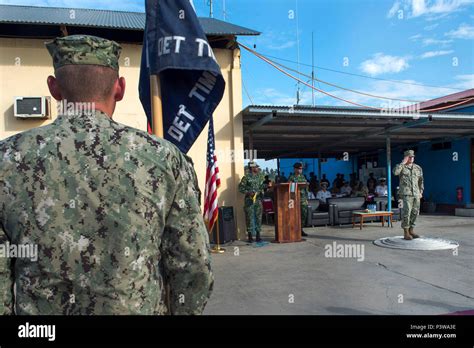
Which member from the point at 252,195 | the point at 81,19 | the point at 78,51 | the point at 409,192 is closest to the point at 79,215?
the point at 78,51

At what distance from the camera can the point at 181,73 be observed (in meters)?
2.37

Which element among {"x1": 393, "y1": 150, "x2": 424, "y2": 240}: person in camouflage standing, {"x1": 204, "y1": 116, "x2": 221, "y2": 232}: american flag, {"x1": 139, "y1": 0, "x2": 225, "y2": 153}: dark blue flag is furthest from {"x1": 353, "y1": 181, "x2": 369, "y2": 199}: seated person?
{"x1": 139, "y1": 0, "x2": 225, "y2": 153}: dark blue flag

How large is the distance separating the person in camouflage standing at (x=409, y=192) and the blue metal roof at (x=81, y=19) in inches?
182

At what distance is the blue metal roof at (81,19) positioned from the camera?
7.23 meters

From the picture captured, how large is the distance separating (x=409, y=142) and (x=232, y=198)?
422 inches

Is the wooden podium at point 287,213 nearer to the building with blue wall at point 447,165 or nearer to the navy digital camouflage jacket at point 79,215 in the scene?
the navy digital camouflage jacket at point 79,215

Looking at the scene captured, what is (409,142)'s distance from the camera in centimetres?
1546

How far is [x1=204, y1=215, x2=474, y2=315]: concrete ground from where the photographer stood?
3.88m

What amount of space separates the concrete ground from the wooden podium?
38 cm

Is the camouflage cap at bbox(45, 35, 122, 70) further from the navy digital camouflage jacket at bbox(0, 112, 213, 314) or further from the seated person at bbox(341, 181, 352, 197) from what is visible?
the seated person at bbox(341, 181, 352, 197)

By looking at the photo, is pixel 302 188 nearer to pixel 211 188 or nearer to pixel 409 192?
pixel 409 192
